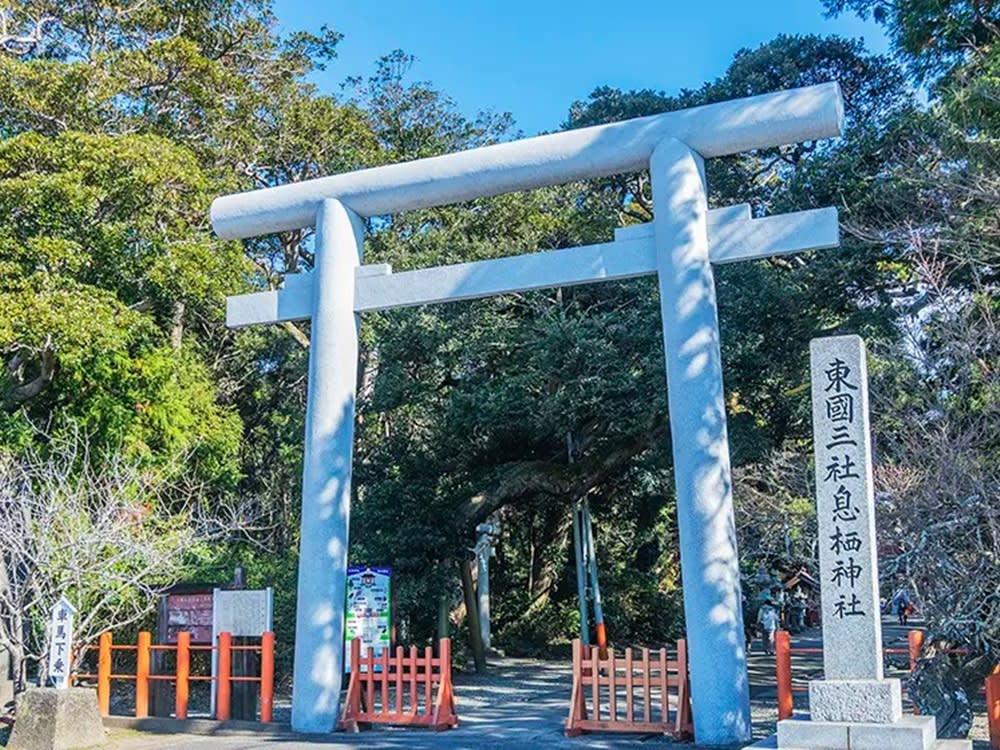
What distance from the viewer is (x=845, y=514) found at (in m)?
6.42

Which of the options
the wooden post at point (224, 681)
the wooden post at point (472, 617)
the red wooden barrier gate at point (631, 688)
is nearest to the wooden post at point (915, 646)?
the red wooden barrier gate at point (631, 688)

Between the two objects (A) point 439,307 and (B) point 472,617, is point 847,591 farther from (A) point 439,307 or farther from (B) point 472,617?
(B) point 472,617

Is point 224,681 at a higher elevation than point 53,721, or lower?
higher

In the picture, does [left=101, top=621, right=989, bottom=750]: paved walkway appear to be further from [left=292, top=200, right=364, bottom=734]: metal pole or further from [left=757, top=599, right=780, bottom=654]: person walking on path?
[left=757, top=599, right=780, bottom=654]: person walking on path

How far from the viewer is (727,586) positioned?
28.1ft

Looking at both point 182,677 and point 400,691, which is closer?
point 400,691

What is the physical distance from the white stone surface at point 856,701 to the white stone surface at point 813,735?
0.09 meters

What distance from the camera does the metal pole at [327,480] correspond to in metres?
9.80

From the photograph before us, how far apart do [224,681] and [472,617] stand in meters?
7.65

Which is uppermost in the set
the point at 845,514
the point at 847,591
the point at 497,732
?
the point at 845,514

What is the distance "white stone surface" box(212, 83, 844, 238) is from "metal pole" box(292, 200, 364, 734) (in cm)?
46

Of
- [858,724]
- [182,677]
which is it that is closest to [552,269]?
[858,724]

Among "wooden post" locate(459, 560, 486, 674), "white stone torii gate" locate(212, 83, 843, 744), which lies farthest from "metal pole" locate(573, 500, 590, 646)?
"white stone torii gate" locate(212, 83, 843, 744)

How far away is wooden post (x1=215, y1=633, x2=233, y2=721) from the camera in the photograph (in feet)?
33.9
